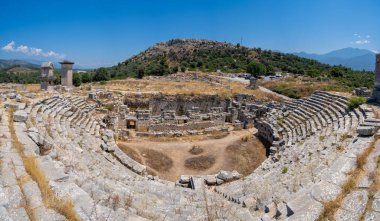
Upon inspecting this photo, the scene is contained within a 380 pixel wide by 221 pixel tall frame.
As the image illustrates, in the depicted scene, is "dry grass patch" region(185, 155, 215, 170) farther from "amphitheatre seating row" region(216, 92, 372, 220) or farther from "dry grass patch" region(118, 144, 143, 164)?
"amphitheatre seating row" region(216, 92, 372, 220)

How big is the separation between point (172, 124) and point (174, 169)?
8801 mm

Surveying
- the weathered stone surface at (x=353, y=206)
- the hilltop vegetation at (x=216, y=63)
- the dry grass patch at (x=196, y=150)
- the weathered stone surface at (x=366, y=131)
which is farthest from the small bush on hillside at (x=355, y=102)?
the hilltop vegetation at (x=216, y=63)

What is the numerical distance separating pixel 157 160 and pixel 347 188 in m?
13.7

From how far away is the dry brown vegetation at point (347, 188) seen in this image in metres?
6.63

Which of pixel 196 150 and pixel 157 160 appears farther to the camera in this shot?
pixel 196 150

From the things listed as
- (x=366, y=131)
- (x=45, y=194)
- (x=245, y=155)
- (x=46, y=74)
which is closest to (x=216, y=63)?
(x=46, y=74)

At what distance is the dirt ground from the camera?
18516 mm

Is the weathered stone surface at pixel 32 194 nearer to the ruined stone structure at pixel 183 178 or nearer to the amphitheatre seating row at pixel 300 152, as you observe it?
the ruined stone structure at pixel 183 178

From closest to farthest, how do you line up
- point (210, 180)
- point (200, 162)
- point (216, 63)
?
1. point (210, 180)
2. point (200, 162)
3. point (216, 63)

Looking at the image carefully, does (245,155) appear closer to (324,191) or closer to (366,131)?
(366,131)

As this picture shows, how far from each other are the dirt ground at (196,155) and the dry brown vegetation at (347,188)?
30.5 feet

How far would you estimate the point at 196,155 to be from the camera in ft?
68.5

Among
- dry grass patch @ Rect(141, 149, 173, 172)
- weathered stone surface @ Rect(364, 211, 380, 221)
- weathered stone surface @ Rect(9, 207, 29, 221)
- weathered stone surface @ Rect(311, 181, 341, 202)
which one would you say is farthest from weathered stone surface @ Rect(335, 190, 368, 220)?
dry grass patch @ Rect(141, 149, 173, 172)

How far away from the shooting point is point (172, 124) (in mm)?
27031
